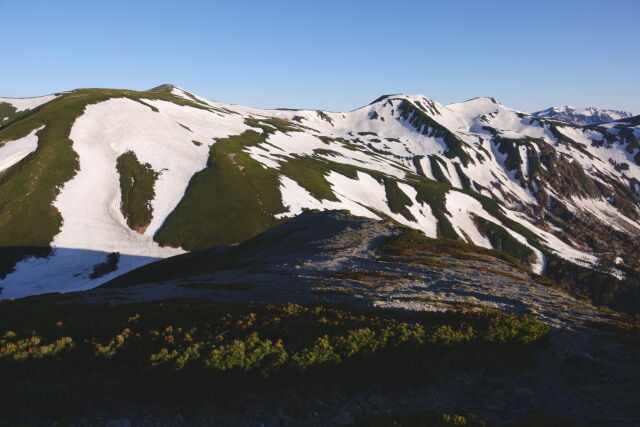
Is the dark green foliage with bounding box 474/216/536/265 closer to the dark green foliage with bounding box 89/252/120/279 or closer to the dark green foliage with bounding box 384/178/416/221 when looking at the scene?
the dark green foliage with bounding box 384/178/416/221

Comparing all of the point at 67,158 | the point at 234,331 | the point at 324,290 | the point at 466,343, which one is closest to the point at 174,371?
the point at 234,331

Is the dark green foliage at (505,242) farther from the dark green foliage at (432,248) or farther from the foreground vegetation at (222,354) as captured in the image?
the foreground vegetation at (222,354)

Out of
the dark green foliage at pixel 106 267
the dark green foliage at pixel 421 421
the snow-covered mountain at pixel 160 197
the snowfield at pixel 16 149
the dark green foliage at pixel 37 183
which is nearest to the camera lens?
the dark green foliage at pixel 421 421

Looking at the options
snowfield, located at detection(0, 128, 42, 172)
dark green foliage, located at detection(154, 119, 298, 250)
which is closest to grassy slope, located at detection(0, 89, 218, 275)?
snowfield, located at detection(0, 128, 42, 172)

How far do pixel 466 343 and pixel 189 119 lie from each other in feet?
640

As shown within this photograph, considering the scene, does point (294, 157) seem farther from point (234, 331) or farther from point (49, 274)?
point (234, 331)

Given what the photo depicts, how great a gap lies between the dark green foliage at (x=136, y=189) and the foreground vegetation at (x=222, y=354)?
3462 inches

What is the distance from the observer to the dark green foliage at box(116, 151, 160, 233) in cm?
10262

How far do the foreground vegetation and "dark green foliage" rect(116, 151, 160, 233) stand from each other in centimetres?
8793

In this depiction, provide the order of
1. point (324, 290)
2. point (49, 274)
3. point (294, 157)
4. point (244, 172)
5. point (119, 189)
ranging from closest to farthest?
1. point (324, 290)
2. point (49, 274)
3. point (119, 189)
4. point (244, 172)
5. point (294, 157)

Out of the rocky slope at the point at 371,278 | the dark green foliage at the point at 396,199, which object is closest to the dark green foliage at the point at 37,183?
the rocky slope at the point at 371,278

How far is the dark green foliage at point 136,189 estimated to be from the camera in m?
103

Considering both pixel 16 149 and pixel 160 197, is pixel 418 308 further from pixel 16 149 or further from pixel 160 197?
pixel 16 149

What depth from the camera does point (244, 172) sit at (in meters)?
128
